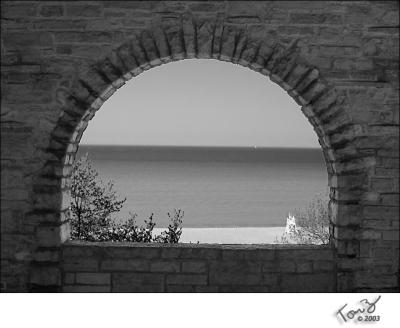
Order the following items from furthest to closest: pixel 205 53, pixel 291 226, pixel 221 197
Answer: pixel 221 197
pixel 291 226
pixel 205 53

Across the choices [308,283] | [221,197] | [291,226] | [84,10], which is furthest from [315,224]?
[221,197]

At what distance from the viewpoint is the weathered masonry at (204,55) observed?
173 inches

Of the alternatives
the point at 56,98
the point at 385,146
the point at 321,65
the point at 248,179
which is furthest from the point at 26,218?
the point at 248,179

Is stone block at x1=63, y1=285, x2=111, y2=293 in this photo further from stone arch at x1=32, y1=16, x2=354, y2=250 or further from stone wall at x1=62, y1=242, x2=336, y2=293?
stone arch at x1=32, y1=16, x2=354, y2=250

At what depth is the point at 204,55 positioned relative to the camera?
4488mm

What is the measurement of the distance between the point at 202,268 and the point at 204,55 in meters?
2.02

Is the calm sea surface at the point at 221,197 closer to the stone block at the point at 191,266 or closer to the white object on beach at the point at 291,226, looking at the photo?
the white object on beach at the point at 291,226

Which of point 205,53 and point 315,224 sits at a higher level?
point 205,53

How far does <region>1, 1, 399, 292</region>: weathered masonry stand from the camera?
440 centimetres

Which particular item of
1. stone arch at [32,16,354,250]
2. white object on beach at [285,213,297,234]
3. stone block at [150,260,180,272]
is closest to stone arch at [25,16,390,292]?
stone arch at [32,16,354,250]

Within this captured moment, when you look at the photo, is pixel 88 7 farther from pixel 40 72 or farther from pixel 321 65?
pixel 321 65

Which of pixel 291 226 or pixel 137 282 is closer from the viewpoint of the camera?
pixel 137 282

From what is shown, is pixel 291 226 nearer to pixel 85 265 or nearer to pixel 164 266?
pixel 164 266

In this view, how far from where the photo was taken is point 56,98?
4.43m
